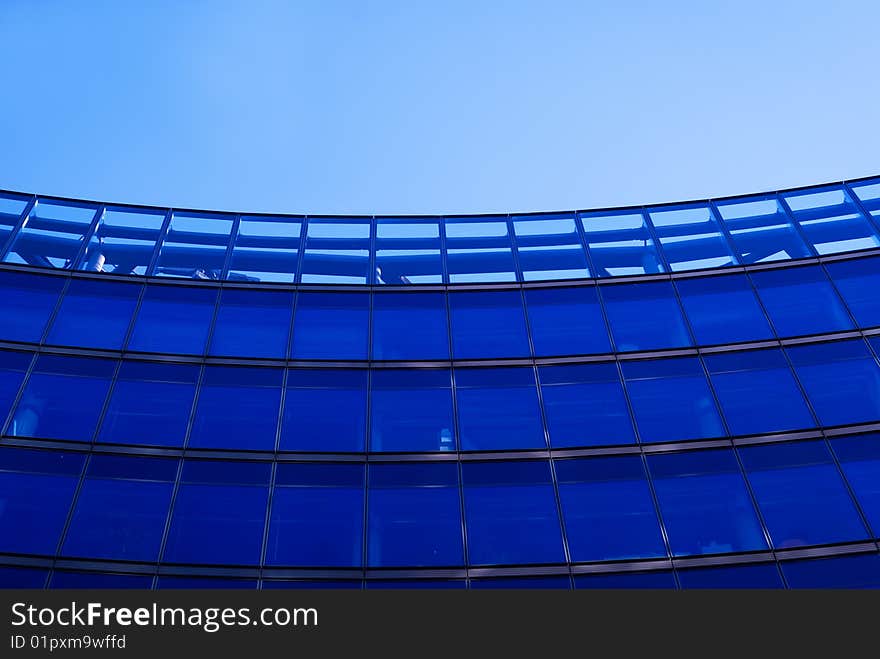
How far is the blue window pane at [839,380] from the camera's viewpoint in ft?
64.0

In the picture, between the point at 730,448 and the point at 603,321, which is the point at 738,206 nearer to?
the point at 603,321

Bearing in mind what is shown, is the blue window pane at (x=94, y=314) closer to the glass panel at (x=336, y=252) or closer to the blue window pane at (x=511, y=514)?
the glass panel at (x=336, y=252)

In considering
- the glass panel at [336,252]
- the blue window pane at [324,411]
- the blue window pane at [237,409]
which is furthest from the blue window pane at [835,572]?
the glass panel at [336,252]

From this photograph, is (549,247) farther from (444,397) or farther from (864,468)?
(864,468)

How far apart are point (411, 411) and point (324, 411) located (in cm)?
210

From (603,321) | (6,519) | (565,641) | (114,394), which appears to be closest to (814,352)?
(603,321)

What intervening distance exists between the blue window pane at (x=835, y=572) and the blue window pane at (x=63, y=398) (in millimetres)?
15211

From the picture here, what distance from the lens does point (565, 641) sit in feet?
36.3

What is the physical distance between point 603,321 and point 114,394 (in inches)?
498

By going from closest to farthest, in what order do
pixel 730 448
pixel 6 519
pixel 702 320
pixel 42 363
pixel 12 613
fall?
pixel 12 613 < pixel 6 519 < pixel 730 448 < pixel 42 363 < pixel 702 320

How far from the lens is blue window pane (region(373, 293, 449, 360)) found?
73.1 feet

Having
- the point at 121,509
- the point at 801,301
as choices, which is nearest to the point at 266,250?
the point at 121,509

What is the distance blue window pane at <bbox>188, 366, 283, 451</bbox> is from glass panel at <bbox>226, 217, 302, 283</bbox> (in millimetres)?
3967

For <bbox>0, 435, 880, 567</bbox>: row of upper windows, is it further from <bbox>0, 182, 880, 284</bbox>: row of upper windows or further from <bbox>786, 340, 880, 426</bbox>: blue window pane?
<bbox>0, 182, 880, 284</bbox>: row of upper windows
